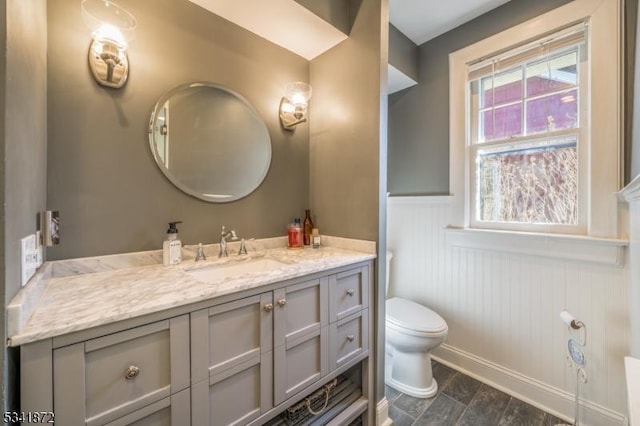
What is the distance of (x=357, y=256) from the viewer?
1430mm

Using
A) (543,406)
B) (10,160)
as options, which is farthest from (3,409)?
(543,406)

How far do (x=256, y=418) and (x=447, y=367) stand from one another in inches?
67.3

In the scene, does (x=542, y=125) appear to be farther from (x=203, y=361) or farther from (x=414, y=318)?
(x=203, y=361)

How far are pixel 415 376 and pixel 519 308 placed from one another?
0.85m

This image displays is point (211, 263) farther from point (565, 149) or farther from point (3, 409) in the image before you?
point (565, 149)

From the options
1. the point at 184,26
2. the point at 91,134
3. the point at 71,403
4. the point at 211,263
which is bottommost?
the point at 71,403

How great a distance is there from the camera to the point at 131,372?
0.72 meters

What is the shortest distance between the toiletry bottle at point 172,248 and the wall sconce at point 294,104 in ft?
3.23

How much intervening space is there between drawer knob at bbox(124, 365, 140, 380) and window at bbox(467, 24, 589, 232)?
7.19 feet

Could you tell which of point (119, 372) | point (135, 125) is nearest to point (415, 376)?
point (119, 372)

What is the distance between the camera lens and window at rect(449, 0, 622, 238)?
4.76ft

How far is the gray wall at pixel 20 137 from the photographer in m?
0.58

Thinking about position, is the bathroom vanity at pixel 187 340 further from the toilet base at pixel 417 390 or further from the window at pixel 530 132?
the window at pixel 530 132

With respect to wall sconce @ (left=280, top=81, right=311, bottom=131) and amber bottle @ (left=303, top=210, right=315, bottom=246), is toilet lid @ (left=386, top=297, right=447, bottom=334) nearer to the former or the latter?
amber bottle @ (left=303, top=210, right=315, bottom=246)
